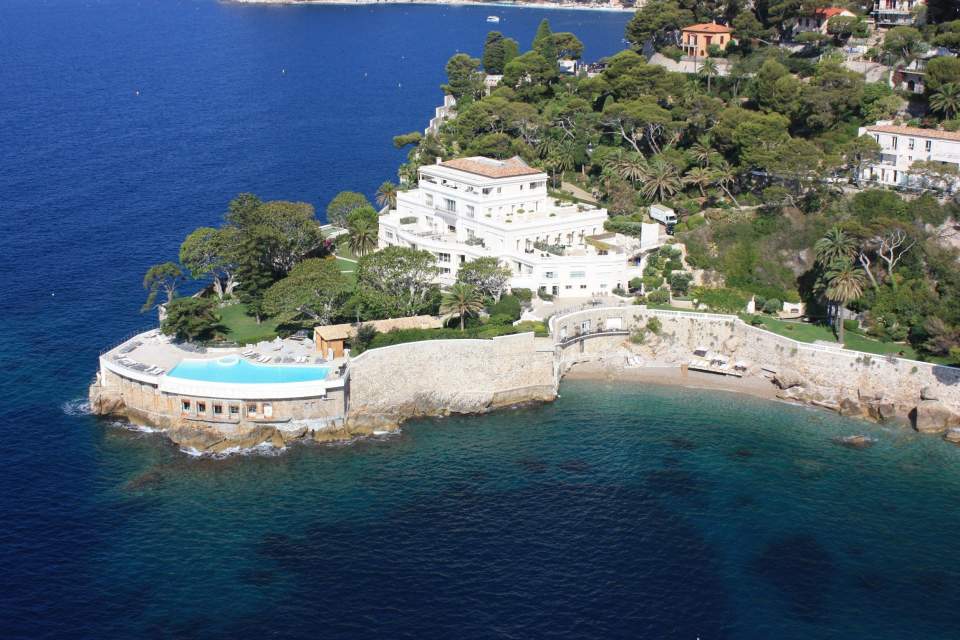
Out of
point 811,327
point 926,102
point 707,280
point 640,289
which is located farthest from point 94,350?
point 926,102

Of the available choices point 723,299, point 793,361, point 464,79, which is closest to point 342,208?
point 723,299

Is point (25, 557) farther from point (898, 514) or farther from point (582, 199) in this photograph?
point (582, 199)

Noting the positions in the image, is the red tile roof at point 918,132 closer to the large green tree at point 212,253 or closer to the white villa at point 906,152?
the white villa at point 906,152

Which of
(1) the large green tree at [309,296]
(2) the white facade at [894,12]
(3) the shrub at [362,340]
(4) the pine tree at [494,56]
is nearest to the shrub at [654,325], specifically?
(3) the shrub at [362,340]

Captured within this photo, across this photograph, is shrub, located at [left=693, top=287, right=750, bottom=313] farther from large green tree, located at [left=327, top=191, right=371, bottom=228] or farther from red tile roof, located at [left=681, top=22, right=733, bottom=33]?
red tile roof, located at [left=681, top=22, right=733, bottom=33]

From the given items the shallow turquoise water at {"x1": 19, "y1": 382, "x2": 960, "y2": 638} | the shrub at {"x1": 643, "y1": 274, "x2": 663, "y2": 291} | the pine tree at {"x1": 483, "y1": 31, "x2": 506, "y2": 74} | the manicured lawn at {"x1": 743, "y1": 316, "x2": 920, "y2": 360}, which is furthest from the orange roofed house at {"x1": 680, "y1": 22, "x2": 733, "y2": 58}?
the shallow turquoise water at {"x1": 19, "y1": 382, "x2": 960, "y2": 638}

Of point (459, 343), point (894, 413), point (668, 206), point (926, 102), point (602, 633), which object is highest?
point (926, 102)

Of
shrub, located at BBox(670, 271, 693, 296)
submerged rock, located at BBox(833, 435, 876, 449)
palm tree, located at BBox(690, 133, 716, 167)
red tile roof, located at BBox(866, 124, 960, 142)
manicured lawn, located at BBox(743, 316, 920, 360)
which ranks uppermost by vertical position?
red tile roof, located at BBox(866, 124, 960, 142)
